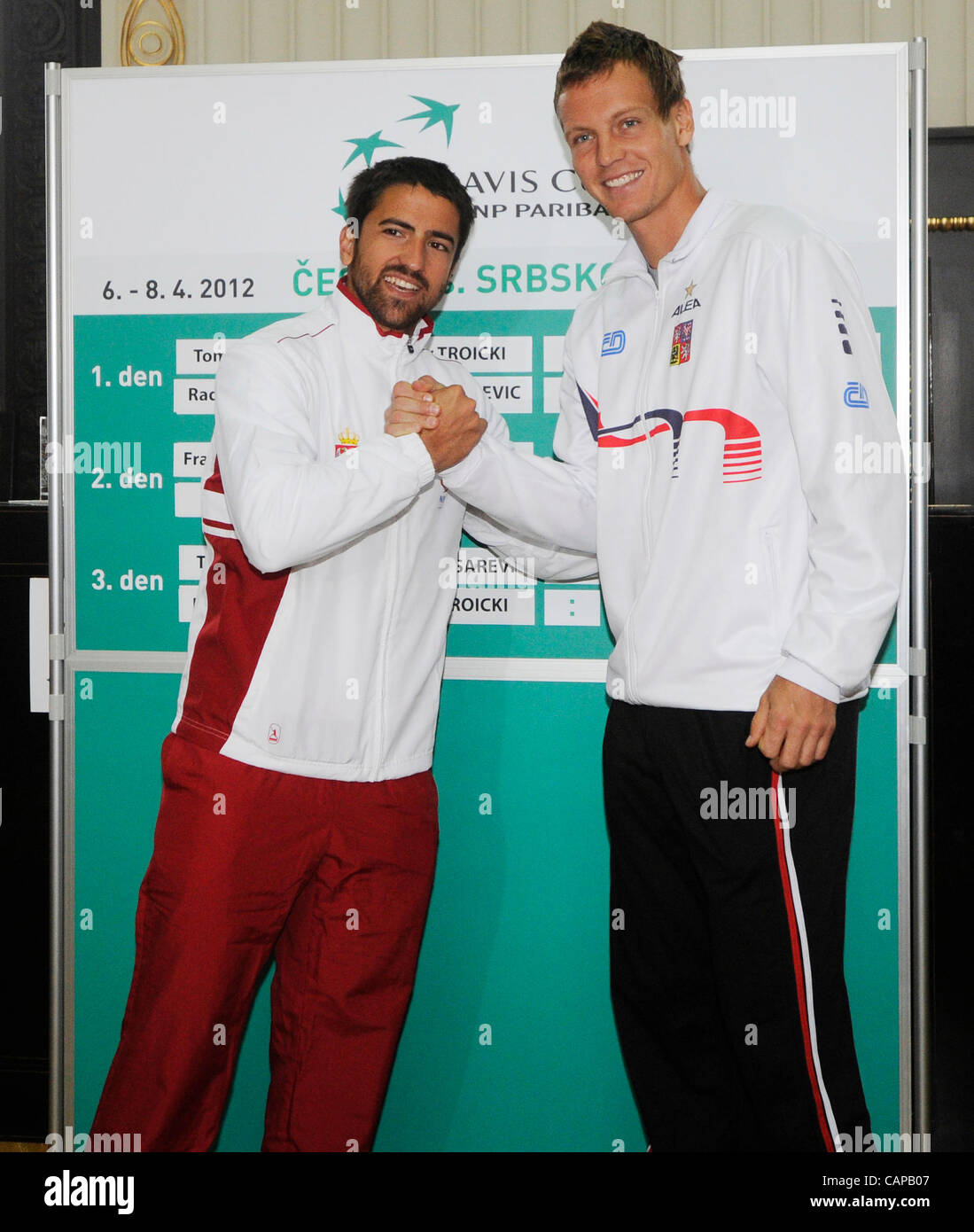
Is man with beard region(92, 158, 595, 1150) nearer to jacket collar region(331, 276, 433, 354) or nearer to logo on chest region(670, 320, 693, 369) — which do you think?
jacket collar region(331, 276, 433, 354)

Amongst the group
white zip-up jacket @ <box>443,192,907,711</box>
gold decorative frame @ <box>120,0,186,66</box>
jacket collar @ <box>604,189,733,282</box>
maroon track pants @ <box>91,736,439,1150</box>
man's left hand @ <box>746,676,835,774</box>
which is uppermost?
gold decorative frame @ <box>120,0,186,66</box>

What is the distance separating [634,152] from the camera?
1681mm

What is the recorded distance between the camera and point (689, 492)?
1.61 meters

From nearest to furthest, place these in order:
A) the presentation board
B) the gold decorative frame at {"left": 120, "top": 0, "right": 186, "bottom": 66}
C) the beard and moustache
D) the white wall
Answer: the beard and moustache, the presentation board, the gold decorative frame at {"left": 120, "top": 0, "right": 186, "bottom": 66}, the white wall

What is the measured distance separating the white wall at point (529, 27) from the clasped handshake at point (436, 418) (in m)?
1.58

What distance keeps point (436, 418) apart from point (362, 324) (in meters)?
0.26

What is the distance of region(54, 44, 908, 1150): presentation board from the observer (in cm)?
194

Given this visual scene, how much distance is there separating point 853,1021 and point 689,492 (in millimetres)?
1055

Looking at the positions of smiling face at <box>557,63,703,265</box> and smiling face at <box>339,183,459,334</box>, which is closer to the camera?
smiling face at <box>557,63,703,265</box>

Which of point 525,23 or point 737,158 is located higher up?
point 525,23

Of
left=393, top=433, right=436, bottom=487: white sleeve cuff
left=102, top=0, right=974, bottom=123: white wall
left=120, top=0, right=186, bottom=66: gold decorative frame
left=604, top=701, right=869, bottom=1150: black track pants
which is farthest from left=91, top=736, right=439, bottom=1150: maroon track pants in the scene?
left=102, top=0, right=974, bottom=123: white wall

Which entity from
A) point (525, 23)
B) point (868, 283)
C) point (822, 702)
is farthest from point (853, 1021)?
point (525, 23)

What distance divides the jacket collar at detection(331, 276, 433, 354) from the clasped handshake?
119 millimetres

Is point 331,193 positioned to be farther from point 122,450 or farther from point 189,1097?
point 189,1097
